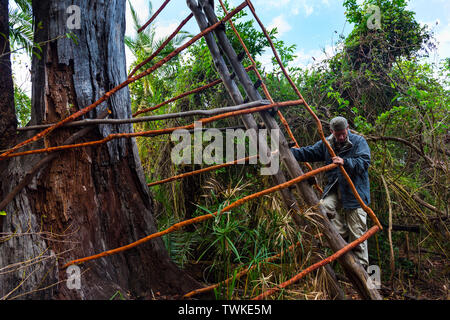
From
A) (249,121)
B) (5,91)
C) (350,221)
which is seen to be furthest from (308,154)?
(5,91)

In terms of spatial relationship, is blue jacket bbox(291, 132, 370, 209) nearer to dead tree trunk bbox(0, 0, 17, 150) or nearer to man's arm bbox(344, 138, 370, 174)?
man's arm bbox(344, 138, 370, 174)

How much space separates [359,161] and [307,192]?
0.77 meters

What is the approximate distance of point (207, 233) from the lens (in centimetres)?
294

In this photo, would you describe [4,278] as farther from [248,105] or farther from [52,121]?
[248,105]

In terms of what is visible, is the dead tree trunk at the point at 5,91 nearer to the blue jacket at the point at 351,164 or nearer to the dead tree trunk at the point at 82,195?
the dead tree trunk at the point at 82,195

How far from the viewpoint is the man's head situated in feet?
8.43

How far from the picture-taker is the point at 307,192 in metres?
2.02

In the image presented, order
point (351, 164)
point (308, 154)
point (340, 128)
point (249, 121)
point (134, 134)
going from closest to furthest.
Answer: point (134, 134)
point (249, 121)
point (351, 164)
point (340, 128)
point (308, 154)

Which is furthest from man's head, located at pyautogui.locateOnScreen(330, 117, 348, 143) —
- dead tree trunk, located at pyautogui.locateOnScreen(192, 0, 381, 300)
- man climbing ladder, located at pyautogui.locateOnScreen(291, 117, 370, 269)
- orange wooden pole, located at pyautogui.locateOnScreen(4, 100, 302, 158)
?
orange wooden pole, located at pyautogui.locateOnScreen(4, 100, 302, 158)

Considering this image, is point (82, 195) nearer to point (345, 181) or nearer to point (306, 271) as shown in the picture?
point (306, 271)

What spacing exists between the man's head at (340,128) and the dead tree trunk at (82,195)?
1726mm

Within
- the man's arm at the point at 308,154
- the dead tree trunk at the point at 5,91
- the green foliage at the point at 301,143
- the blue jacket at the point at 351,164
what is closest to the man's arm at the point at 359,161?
the blue jacket at the point at 351,164

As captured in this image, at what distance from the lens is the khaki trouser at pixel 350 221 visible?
2439 millimetres

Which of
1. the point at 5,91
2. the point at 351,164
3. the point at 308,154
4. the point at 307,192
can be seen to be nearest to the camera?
the point at 5,91
